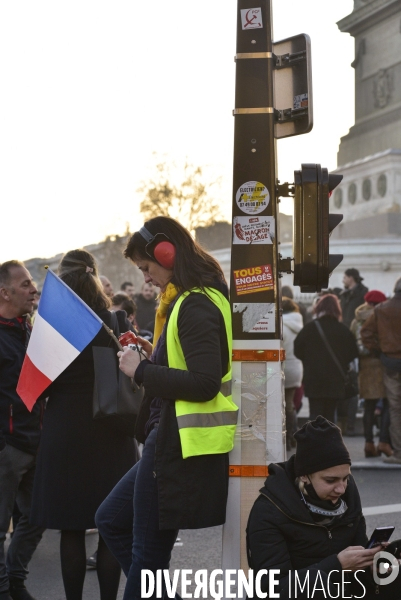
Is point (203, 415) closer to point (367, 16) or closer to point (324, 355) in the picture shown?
point (324, 355)

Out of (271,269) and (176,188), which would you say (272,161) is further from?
(176,188)

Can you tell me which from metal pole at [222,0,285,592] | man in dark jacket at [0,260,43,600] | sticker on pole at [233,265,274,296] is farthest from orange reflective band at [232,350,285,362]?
man in dark jacket at [0,260,43,600]

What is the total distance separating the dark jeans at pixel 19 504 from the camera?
5.47m

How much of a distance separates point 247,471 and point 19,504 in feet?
5.95

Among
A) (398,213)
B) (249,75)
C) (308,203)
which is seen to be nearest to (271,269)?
(308,203)

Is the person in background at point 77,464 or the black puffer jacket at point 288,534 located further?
the person in background at point 77,464

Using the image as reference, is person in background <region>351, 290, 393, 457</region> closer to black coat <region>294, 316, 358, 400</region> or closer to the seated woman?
black coat <region>294, 316, 358, 400</region>

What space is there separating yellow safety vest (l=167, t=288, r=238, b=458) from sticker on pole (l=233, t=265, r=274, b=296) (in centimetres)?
54

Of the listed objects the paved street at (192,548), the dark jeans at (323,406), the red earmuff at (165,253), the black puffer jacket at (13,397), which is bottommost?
the paved street at (192,548)

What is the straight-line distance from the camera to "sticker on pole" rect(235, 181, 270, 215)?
471 centimetres

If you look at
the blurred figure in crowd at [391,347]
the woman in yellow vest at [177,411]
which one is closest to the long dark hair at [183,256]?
the woman in yellow vest at [177,411]

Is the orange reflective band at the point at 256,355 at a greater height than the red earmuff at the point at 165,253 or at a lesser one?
lesser

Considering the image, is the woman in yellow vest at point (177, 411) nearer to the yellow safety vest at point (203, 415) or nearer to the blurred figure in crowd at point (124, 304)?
the yellow safety vest at point (203, 415)

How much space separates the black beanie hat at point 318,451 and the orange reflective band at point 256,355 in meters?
0.97
